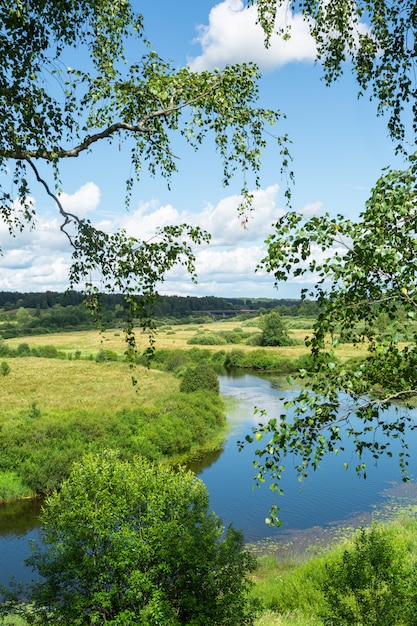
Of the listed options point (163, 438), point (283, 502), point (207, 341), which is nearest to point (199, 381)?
point (163, 438)

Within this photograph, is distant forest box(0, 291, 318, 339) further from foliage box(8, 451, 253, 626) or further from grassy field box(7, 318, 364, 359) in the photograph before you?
foliage box(8, 451, 253, 626)

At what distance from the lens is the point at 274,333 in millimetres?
96125

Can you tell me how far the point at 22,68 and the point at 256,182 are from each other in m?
3.57

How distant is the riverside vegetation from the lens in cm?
1210

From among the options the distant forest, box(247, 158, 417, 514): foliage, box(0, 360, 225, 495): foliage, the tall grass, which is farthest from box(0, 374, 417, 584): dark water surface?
the distant forest

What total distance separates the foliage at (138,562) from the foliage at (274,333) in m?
79.8

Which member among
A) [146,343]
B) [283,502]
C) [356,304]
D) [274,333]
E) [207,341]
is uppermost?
[356,304]

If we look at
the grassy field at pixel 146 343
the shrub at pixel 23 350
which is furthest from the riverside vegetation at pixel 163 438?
the grassy field at pixel 146 343

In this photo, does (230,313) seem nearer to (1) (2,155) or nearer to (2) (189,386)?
(2) (189,386)

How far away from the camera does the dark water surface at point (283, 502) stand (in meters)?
25.2

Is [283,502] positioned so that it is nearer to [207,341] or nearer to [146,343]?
[146,343]

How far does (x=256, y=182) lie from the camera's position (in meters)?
8.08

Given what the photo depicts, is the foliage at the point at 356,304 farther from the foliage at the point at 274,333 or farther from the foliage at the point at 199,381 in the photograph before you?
the foliage at the point at 274,333

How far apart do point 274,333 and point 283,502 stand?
221 feet
